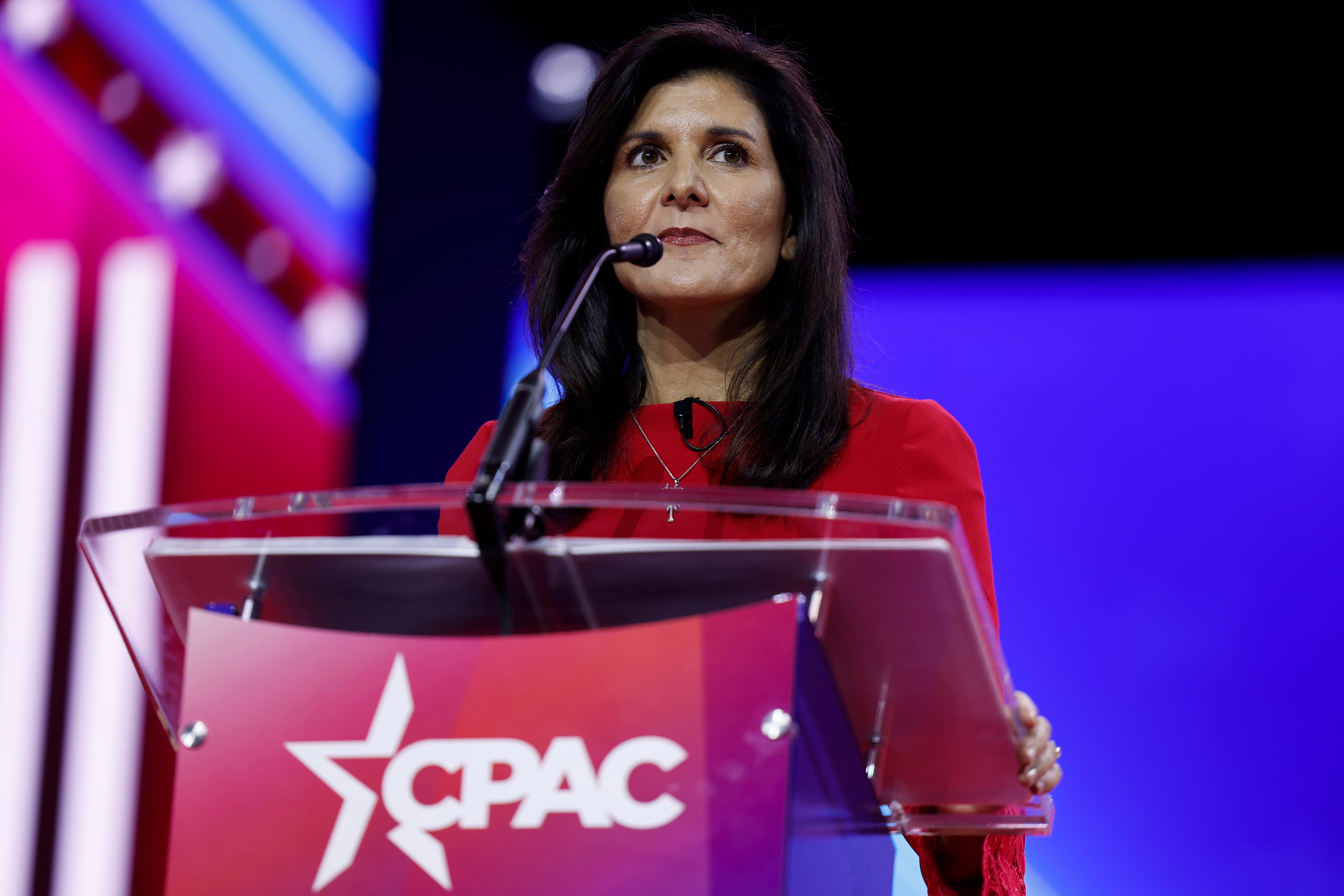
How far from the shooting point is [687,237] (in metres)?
1.63

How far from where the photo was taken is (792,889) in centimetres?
70

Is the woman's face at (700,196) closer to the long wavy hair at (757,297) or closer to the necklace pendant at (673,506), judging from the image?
the long wavy hair at (757,297)

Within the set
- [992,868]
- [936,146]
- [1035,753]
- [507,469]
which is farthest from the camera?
[936,146]

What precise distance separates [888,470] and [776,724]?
2.80ft

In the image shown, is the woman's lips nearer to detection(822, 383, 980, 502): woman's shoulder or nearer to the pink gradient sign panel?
detection(822, 383, 980, 502): woman's shoulder

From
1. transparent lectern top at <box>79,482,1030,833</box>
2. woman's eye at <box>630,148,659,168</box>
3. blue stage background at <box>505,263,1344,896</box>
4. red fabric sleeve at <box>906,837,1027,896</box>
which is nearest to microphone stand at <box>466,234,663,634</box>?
transparent lectern top at <box>79,482,1030,833</box>

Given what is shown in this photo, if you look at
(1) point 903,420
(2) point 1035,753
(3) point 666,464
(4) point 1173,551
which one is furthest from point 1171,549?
(2) point 1035,753

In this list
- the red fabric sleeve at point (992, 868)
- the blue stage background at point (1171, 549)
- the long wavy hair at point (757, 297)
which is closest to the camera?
the red fabric sleeve at point (992, 868)

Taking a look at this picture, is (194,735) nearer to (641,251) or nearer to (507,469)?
(507,469)

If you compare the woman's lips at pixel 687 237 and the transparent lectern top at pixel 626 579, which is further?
the woman's lips at pixel 687 237

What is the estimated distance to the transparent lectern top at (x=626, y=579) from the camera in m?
0.76

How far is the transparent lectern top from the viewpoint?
76cm

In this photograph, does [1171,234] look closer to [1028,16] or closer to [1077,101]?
[1077,101]

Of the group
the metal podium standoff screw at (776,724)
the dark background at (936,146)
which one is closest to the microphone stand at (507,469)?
the metal podium standoff screw at (776,724)
